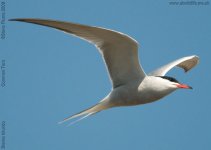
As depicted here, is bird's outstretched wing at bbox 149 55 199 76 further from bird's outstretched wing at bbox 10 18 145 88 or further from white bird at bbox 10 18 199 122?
bird's outstretched wing at bbox 10 18 145 88

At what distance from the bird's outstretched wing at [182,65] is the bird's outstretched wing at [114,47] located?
93 centimetres

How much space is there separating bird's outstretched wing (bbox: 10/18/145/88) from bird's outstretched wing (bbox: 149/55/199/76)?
3.06 feet

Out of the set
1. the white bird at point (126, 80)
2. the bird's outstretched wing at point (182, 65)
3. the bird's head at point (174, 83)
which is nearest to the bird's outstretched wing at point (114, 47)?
the white bird at point (126, 80)

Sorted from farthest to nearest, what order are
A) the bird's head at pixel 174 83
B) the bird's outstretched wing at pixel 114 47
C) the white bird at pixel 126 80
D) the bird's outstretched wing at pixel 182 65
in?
the bird's outstretched wing at pixel 182 65 → the bird's head at pixel 174 83 → the white bird at pixel 126 80 → the bird's outstretched wing at pixel 114 47

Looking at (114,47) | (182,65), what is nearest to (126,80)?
(114,47)

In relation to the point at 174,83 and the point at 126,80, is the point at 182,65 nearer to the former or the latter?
the point at 174,83

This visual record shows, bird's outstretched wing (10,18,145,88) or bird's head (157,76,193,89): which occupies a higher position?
bird's outstretched wing (10,18,145,88)

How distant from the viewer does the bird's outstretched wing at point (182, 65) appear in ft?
22.6

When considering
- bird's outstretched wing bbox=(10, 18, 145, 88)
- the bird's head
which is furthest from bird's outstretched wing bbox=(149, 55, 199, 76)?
bird's outstretched wing bbox=(10, 18, 145, 88)

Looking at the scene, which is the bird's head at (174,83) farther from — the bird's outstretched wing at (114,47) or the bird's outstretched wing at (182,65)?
the bird's outstretched wing at (182,65)

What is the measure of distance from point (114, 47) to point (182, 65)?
2.63m

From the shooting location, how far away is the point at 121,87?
605 cm

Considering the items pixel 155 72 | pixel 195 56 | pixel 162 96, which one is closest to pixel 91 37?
pixel 162 96

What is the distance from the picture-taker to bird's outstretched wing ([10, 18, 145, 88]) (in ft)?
16.3
